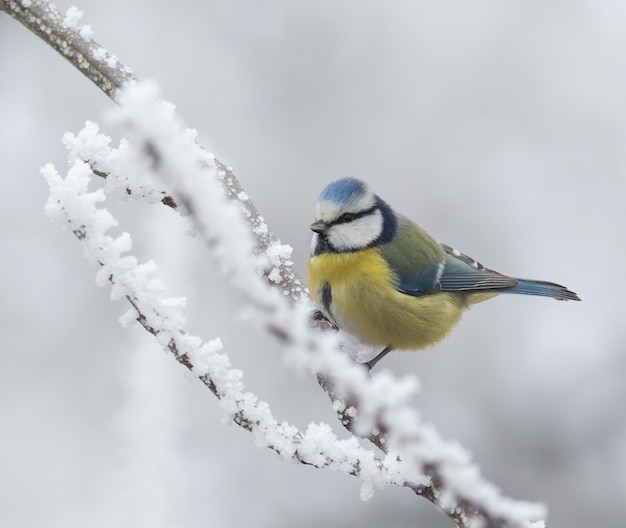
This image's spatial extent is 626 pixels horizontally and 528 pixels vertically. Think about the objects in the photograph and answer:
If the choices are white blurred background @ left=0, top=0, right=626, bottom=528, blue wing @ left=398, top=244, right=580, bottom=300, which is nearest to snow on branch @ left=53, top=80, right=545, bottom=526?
white blurred background @ left=0, top=0, right=626, bottom=528

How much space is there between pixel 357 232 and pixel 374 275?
121mm

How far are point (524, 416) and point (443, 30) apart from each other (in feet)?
8.21

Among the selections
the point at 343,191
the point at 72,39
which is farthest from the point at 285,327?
the point at 343,191

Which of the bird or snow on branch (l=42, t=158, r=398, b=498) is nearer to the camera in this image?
snow on branch (l=42, t=158, r=398, b=498)

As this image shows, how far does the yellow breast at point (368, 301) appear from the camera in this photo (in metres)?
2.04

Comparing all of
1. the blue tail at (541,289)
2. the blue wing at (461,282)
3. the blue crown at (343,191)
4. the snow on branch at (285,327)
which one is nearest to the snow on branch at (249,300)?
the snow on branch at (285,327)

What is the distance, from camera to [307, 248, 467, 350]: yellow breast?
204 cm

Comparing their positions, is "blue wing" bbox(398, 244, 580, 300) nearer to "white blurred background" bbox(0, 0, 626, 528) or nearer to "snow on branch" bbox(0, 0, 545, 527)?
"white blurred background" bbox(0, 0, 626, 528)

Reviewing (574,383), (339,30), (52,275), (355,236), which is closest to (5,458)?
(52,275)

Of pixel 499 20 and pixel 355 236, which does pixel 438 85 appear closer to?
pixel 499 20

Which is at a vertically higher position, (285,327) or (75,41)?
(75,41)

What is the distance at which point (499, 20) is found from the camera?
4996 millimetres

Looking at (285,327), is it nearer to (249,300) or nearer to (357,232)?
(249,300)

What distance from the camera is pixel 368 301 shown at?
206 centimetres
